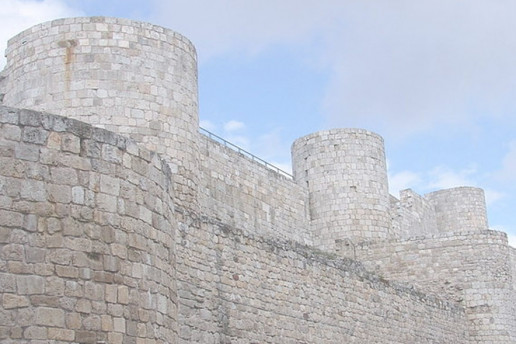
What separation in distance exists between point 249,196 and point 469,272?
5964 mm

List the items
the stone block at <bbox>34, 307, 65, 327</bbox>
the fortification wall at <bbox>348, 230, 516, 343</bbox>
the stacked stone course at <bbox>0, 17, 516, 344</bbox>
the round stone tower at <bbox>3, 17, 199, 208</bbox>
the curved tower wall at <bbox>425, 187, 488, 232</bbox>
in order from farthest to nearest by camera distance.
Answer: the curved tower wall at <bbox>425, 187, 488, 232</bbox> < the fortification wall at <bbox>348, 230, 516, 343</bbox> < the round stone tower at <bbox>3, 17, 199, 208</bbox> < the stacked stone course at <bbox>0, 17, 516, 344</bbox> < the stone block at <bbox>34, 307, 65, 327</bbox>

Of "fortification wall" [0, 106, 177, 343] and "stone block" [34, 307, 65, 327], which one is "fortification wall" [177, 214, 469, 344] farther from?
"stone block" [34, 307, 65, 327]

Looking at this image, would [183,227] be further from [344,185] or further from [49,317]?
[344,185]

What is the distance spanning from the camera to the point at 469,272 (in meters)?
22.5

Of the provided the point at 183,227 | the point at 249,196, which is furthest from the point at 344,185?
the point at 183,227

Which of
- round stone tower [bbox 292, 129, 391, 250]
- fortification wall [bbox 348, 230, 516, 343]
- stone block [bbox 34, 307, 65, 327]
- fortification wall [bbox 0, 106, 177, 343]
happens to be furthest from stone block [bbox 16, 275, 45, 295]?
round stone tower [bbox 292, 129, 391, 250]

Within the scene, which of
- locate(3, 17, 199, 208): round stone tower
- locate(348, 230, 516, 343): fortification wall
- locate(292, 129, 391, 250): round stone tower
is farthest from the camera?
locate(292, 129, 391, 250): round stone tower

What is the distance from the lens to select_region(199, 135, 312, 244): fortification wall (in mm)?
19895

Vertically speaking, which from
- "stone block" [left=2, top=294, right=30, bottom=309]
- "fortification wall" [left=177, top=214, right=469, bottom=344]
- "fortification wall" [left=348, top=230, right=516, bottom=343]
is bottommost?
A: "stone block" [left=2, top=294, right=30, bottom=309]

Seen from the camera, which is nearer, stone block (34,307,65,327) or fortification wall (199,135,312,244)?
stone block (34,307,65,327)

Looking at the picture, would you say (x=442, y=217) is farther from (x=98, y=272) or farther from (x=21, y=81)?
(x=98, y=272)

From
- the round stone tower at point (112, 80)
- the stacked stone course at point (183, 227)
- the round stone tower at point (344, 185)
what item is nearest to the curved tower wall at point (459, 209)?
the stacked stone course at point (183, 227)

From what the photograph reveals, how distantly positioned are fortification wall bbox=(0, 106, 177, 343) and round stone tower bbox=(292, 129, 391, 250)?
16.8m

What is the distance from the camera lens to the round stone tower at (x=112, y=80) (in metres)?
14.9
